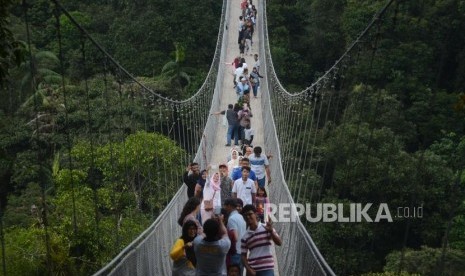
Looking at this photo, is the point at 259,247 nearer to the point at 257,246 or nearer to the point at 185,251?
the point at 257,246

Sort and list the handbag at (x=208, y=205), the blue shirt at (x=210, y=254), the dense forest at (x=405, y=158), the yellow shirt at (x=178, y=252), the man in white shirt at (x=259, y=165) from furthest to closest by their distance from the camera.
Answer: the dense forest at (x=405, y=158), the man in white shirt at (x=259, y=165), the handbag at (x=208, y=205), the yellow shirt at (x=178, y=252), the blue shirt at (x=210, y=254)

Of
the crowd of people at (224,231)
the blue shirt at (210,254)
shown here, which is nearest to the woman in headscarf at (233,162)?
the crowd of people at (224,231)

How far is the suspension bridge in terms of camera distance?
4.58m

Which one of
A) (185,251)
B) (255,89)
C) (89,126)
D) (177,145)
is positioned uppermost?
(89,126)

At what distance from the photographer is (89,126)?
5.52m

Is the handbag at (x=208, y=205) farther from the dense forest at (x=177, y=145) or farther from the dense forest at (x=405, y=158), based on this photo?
the dense forest at (x=405, y=158)

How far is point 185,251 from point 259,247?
36cm

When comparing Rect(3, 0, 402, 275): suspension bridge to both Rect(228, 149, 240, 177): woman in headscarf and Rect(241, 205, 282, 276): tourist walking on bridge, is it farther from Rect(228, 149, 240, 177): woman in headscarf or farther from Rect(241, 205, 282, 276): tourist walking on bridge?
Rect(228, 149, 240, 177): woman in headscarf

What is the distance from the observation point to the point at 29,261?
26.8 feet

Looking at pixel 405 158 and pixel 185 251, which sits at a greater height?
pixel 185 251

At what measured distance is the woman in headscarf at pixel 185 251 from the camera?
3930 millimetres

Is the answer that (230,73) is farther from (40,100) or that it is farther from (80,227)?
(80,227)

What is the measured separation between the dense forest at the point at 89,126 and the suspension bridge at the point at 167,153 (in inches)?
1.5

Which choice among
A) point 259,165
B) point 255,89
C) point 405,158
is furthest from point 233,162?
point 255,89
